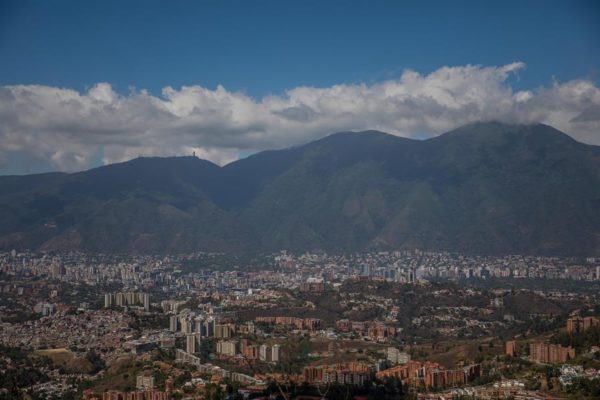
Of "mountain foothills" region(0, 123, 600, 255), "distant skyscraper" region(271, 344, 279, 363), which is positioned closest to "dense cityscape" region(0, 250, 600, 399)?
"distant skyscraper" region(271, 344, 279, 363)

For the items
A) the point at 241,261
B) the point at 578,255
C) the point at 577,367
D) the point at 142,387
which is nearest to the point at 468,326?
the point at 577,367

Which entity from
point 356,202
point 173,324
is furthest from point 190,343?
point 356,202

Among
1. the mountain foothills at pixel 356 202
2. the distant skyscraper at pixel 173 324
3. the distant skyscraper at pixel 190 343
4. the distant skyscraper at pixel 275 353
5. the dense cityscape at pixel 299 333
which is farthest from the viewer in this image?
the mountain foothills at pixel 356 202

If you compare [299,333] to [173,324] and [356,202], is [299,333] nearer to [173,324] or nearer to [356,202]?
[173,324]

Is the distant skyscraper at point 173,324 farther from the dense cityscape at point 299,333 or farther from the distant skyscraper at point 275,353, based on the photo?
the distant skyscraper at point 275,353

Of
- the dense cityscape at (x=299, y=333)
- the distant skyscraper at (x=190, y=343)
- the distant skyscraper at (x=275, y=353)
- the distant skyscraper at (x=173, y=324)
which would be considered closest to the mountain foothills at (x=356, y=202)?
the dense cityscape at (x=299, y=333)
